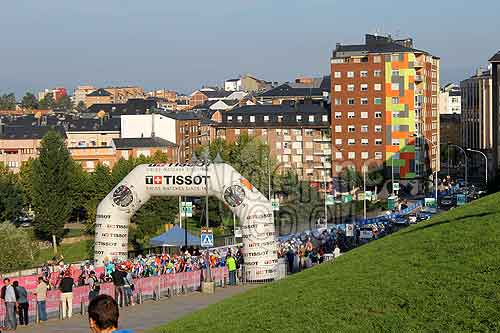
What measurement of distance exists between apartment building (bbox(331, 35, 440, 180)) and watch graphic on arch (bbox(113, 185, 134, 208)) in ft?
289

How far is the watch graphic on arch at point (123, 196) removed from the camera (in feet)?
138

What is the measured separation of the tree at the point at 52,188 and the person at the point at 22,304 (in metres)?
66.0

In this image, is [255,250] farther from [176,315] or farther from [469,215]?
[469,215]

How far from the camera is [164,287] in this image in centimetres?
3272

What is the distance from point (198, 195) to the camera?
41.3 meters

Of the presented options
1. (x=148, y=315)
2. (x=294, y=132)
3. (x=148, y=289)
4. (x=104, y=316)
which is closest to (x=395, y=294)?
(x=104, y=316)


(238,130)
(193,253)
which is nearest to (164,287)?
(193,253)

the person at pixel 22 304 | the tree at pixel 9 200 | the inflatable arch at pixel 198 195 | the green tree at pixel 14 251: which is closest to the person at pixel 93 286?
the person at pixel 22 304

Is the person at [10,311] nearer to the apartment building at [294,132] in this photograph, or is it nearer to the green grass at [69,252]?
the green grass at [69,252]

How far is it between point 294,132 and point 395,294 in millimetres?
126547

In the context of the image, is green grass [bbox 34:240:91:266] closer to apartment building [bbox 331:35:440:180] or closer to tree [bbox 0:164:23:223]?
tree [bbox 0:164:23:223]

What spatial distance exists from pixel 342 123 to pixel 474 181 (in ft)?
118

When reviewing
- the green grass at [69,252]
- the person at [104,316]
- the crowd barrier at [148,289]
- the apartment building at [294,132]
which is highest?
the apartment building at [294,132]

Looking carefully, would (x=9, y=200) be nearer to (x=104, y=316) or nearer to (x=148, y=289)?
(x=148, y=289)
